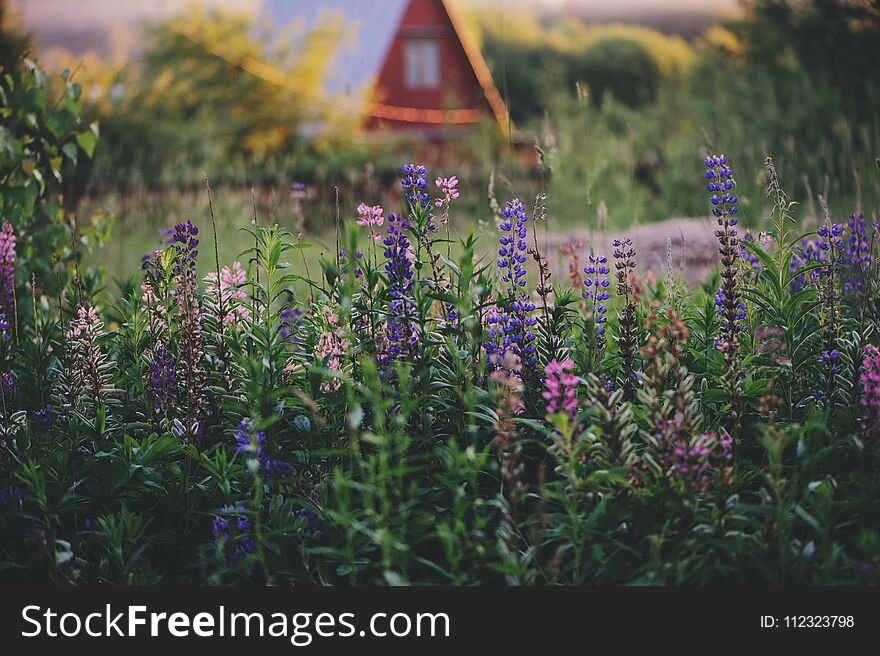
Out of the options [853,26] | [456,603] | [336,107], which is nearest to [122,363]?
[456,603]

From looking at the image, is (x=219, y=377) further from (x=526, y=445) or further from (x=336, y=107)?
(x=336, y=107)

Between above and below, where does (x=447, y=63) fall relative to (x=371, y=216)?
above

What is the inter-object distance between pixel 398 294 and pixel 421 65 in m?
25.4

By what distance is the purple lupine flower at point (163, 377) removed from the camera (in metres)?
3.36

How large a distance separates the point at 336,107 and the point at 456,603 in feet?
66.0

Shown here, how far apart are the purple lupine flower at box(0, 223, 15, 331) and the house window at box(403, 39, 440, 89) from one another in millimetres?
24178

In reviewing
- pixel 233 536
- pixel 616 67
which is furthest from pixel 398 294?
pixel 616 67

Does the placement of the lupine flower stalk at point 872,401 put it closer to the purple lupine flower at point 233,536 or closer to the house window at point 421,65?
the purple lupine flower at point 233,536

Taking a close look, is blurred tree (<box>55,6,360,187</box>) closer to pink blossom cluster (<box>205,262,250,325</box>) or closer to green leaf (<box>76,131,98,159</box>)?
green leaf (<box>76,131,98,159</box>)

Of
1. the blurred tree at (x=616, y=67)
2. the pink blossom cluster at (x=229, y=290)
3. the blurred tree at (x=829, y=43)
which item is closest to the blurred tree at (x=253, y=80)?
the blurred tree at (x=829, y=43)

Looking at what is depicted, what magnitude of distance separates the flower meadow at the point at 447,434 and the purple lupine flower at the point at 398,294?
1cm

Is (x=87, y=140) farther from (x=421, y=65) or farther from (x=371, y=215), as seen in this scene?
(x=421, y=65)

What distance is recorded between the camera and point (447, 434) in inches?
126

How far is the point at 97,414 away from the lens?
3199mm
